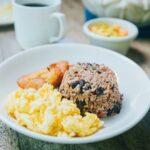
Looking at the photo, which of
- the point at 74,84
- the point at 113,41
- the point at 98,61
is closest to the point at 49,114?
the point at 74,84

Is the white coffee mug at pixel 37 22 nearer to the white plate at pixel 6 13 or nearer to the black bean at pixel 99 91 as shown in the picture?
the white plate at pixel 6 13

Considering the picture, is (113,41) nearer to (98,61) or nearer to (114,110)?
(98,61)

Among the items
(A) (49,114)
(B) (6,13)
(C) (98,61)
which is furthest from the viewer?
(B) (6,13)

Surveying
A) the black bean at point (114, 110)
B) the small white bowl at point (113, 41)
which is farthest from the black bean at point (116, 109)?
the small white bowl at point (113, 41)

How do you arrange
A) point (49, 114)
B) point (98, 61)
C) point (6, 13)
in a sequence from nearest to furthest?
point (49, 114), point (98, 61), point (6, 13)

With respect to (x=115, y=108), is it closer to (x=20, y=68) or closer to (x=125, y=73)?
(x=125, y=73)

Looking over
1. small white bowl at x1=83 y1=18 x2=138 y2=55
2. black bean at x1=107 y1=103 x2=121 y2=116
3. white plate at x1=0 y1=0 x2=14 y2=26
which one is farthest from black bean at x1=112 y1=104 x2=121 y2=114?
white plate at x1=0 y1=0 x2=14 y2=26
